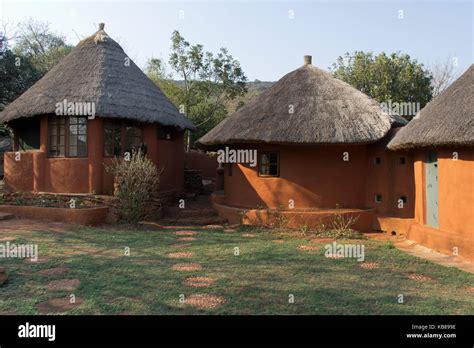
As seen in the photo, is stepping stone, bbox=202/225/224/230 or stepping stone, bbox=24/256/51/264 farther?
stepping stone, bbox=202/225/224/230

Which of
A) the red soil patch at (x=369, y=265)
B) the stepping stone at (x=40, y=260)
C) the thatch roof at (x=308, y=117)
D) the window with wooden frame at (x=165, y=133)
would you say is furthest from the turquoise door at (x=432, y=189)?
the window with wooden frame at (x=165, y=133)

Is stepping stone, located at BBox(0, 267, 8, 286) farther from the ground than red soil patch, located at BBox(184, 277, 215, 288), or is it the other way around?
stepping stone, located at BBox(0, 267, 8, 286)

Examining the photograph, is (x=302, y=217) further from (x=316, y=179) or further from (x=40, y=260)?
(x=40, y=260)

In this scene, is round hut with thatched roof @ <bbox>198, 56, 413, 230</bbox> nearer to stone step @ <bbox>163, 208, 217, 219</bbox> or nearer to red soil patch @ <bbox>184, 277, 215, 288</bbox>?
stone step @ <bbox>163, 208, 217, 219</bbox>

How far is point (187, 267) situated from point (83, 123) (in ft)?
23.8

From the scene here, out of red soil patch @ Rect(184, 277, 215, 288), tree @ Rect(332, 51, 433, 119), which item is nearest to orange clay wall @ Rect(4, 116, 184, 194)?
red soil patch @ Rect(184, 277, 215, 288)

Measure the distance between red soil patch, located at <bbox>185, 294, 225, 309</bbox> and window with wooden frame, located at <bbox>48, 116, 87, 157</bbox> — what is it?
8127 mm

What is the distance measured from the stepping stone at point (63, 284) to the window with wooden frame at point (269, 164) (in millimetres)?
6386

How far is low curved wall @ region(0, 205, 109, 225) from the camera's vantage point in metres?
9.89

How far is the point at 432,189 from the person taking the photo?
27.6 ft

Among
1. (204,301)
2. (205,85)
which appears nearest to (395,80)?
(205,85)

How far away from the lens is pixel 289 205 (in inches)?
407

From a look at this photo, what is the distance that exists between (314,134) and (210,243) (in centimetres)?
402
